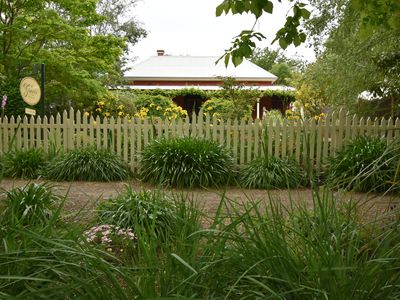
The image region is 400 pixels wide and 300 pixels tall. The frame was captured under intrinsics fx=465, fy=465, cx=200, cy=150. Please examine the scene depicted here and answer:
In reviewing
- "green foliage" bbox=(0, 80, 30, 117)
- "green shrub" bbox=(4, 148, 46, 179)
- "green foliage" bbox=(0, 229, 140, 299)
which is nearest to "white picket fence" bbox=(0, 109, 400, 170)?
"green shrub" bbox=(4, 148, 46, 179)

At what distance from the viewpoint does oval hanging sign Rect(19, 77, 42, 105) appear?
1051cm

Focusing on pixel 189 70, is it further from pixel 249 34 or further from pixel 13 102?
pixel 249 34

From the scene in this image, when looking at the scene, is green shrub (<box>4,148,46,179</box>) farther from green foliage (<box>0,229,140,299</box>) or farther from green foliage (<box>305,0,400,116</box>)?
green foliage (<box>0,229,140,299</box>)

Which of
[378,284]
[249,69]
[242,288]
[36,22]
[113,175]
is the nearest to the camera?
[378,284]

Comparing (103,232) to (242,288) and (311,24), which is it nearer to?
(242,288)

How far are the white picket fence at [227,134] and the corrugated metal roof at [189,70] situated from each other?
15.9m

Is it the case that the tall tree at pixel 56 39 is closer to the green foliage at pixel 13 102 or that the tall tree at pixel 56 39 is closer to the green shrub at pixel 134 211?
the green foliage at pixel 13 102

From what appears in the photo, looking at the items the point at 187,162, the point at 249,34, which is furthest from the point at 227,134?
the point at 249,34

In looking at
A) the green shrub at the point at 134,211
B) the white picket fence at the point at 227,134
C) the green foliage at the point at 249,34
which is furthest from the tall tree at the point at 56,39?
the green foliage at the point at 249,34

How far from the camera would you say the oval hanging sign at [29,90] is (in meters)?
10.5

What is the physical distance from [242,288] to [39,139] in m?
9.53

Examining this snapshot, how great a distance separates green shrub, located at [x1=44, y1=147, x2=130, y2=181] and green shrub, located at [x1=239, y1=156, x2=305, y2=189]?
7.85 feet

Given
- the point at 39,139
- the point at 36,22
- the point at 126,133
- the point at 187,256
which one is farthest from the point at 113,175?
the point at 187,256

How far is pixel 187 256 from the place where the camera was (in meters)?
2.25
